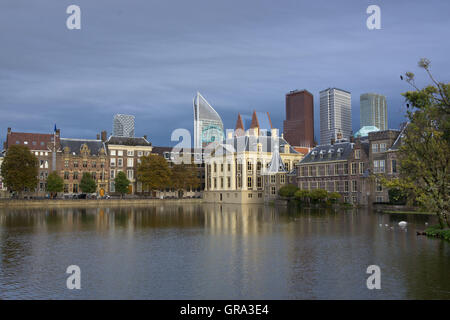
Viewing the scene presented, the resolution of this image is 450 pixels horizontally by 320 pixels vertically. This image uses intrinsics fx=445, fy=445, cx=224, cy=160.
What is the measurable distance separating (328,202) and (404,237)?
185 feet

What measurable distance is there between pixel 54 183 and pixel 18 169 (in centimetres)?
1322

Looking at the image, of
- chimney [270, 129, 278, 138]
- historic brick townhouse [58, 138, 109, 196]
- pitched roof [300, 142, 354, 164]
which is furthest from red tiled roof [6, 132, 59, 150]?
pitched roof [300, 142, 354, 164]

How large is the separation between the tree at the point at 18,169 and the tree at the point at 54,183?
31.4ft

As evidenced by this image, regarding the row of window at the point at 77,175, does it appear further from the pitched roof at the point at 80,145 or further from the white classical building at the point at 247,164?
the white classical building at the point at 247,164

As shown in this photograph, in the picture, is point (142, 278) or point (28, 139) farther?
point (28, 139)

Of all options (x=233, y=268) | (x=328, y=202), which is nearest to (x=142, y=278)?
(x=233, y=268)

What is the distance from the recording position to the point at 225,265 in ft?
84.9

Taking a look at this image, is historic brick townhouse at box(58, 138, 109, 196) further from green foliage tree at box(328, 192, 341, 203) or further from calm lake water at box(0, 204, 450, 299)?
calm lake water at box(0, 204, 450, 299)

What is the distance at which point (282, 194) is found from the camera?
111688 mm

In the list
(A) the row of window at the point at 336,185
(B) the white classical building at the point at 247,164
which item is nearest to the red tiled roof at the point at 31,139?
(B) the white classical building at the point at 247,164

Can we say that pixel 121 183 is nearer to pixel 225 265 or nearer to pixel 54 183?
pixel 54 183

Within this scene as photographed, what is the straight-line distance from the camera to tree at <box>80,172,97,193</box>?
410ft

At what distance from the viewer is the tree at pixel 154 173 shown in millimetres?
126250
